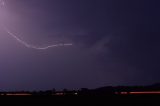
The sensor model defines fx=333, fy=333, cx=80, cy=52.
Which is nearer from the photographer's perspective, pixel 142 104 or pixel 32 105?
pixel 142 104

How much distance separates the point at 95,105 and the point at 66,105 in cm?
450

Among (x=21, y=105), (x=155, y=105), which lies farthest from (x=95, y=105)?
(x=21, y=105)

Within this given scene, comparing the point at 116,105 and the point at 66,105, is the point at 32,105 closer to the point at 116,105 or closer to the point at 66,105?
the point at 66,105

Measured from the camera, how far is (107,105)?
4131 centimetres

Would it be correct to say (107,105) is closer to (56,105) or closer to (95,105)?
(95,105)

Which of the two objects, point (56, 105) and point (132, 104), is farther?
point (56, 105)

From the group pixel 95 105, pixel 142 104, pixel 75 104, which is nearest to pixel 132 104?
pixel 142 104

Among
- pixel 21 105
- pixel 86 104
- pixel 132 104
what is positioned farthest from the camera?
Result: pixel 21 105

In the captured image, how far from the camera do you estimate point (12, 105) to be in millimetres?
47312

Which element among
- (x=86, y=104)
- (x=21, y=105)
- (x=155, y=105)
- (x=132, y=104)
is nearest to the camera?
(x=155, y=105)

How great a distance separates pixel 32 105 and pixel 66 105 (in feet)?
16.9

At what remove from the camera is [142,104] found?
1559 inches

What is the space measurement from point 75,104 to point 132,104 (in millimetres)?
8200

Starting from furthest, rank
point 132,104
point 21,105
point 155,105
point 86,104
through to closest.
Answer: point 21,105, point 86,104, point 132,104, point 155,105
